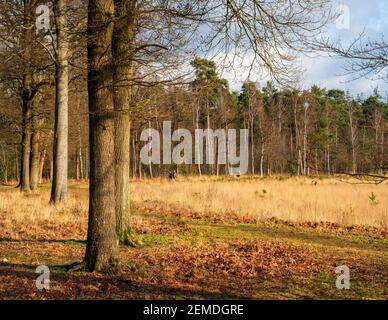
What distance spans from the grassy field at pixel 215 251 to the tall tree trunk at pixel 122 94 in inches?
39.4

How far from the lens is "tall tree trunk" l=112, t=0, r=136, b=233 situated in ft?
A: 26.4

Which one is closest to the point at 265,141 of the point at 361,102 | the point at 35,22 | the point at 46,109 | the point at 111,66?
the point at 361,102

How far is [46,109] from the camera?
79.5 ft

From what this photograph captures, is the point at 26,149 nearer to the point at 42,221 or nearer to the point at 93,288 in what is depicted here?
the point at 42,221

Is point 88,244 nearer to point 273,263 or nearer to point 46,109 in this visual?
point 273,263

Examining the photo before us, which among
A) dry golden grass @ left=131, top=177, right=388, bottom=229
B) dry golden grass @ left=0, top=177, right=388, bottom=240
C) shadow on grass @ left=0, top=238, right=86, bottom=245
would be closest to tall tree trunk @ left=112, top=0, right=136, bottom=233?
shadow on grass @ left=0, top=238, right=86, bottom=245

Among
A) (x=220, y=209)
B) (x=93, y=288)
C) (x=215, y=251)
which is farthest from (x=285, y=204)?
(x=93, y=288)

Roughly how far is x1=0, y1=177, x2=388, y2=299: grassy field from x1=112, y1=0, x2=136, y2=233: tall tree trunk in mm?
1001

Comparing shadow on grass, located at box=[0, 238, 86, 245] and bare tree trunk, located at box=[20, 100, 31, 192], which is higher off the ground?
bare tree trunk, located at box=[20, 100, 31, 192]

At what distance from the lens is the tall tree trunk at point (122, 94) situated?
26.4 ft

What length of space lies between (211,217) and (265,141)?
39.3m

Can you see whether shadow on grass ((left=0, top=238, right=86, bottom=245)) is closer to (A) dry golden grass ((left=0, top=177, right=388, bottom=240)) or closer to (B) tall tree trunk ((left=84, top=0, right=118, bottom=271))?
(A) dry golden grass ((left=0, top=177, right=388, bottom=240))

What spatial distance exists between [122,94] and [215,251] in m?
3.50

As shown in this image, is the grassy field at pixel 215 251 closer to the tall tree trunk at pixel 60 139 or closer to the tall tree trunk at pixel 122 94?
the tall tree trunk at pixel 60 139
